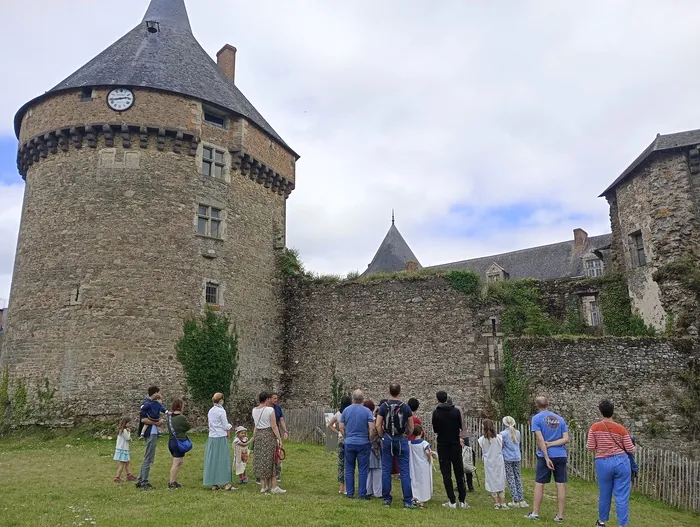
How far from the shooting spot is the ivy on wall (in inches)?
751

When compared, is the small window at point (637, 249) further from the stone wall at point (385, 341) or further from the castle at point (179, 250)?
the stone wall at point (385, 341)

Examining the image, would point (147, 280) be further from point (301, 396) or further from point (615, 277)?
point (615, 277)

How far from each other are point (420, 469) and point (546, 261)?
30.2 m

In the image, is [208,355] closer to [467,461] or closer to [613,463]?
[467,461]

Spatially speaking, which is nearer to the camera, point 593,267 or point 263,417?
point 263,417

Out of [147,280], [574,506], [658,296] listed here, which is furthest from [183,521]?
[658,296]

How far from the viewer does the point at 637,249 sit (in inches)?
786

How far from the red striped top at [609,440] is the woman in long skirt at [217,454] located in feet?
19.4

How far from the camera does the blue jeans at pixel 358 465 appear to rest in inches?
371

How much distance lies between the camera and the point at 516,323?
20.1 m

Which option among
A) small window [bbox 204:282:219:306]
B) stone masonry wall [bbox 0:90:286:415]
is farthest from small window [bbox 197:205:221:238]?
small window [bbox 204:282:219:306]

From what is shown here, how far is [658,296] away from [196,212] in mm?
15607

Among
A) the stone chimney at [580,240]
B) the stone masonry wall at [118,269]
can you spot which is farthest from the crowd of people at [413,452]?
the stone chimney at [580,240]

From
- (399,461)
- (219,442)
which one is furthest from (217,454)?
(399,461)
